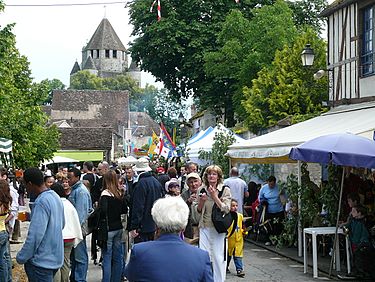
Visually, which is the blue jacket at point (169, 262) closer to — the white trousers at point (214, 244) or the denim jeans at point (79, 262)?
the white trousers at point (214, 244)

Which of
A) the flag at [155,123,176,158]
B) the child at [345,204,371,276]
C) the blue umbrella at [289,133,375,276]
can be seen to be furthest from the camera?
the flag at [155,123,176,158]

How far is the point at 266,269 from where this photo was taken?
13.5m

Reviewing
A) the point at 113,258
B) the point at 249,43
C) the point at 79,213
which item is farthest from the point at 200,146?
the point at 79,213

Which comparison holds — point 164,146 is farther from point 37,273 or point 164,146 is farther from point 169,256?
point 169,256

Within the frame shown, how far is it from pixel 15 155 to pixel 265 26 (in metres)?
12.3

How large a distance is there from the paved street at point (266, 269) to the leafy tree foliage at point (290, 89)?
11.9 meters

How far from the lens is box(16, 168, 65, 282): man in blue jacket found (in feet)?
22.6

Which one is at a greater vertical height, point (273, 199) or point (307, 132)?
point (307, 132)

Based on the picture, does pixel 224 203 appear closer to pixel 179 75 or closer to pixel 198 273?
pixel 198 273

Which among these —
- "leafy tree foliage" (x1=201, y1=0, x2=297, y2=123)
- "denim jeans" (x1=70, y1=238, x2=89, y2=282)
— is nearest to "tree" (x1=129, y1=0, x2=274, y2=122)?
"leafy tree foliage" (x1=201, y1=0, x2=297, y2=123)

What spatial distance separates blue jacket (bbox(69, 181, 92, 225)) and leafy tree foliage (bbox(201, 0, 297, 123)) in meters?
22.4

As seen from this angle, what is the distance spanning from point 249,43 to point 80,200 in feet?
80.8

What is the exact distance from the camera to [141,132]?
113 metres

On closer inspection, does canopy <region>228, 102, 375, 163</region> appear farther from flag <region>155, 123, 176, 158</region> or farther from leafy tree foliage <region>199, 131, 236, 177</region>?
Result: flag <region>155, 123, 176, 158</region>
